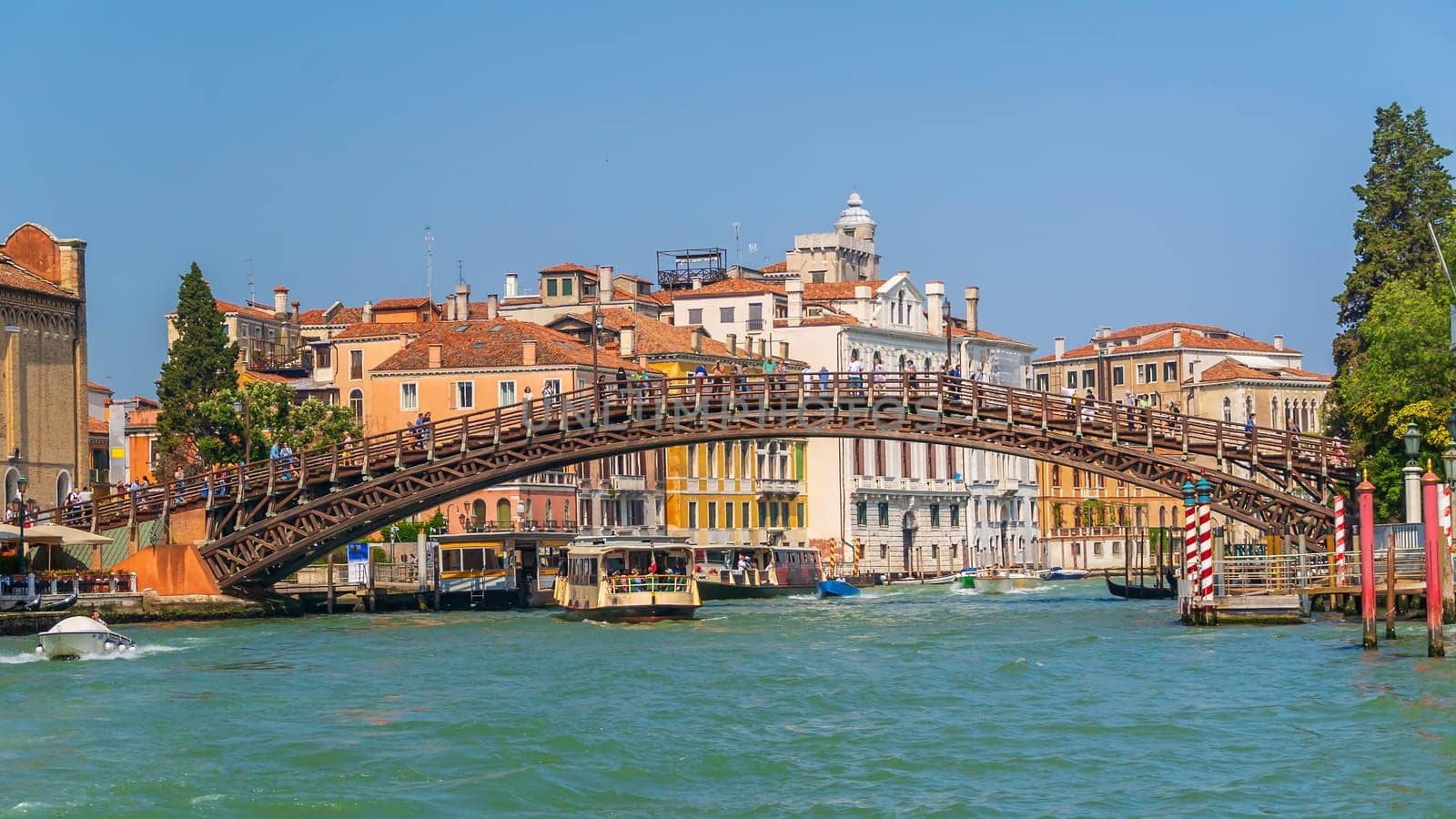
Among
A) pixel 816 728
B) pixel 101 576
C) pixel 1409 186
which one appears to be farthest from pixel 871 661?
pixel 1409 186

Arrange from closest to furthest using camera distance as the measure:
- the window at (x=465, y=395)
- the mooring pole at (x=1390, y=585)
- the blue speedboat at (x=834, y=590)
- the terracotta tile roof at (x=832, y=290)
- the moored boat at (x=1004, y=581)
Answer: the mooring pole at (x=1390, y=585), the blue speedboat at (x=834, y=590), the window at (x=465, y=395), the moored boat at (x=1004, y=581), the terracotta tile roof at (x=832, y=290)

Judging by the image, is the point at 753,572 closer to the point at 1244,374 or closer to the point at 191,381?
the point at 191,381

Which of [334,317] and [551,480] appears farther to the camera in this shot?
[334,317]

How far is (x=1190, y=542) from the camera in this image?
1543 inches

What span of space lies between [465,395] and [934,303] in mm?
28264

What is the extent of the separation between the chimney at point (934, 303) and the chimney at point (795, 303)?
23.6 feet

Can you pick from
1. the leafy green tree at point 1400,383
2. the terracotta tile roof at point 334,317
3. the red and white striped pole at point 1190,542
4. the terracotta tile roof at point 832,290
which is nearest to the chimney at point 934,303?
the terracotta tile roof at point 832,290

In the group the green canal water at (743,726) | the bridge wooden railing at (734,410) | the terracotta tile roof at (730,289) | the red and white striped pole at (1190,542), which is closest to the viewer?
the green canal water at (743,726)

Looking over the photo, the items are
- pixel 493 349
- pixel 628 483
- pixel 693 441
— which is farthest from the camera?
pixel 628 483

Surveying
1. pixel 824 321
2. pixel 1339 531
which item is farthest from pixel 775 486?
pixel 1339 531

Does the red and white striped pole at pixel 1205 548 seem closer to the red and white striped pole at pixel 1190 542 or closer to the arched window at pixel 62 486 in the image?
the red and white striped pole at pixel 1190 542

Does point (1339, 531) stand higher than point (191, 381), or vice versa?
point (191, 381)

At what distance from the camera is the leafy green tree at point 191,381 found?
66750 mm

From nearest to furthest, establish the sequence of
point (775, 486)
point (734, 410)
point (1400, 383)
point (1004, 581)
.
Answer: point (1400, 383) < point (734, 410) < point (1004, 581) < point (775, 486)
